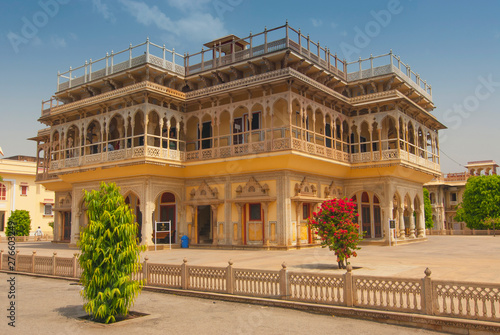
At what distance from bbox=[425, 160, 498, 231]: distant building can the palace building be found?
3263cm

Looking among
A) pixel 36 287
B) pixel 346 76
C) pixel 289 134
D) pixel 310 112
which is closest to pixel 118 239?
pixel 36 287

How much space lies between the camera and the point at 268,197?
22.4m

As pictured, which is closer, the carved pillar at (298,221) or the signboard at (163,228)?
the carved pillar at (298,221)

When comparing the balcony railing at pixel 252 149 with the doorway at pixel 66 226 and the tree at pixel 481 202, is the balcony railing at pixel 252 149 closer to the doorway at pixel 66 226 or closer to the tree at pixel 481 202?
the doorway at pixel 66 226

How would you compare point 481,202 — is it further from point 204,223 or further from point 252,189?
point 252,189

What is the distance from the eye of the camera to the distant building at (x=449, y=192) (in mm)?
58688

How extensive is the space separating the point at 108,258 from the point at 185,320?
2061mm

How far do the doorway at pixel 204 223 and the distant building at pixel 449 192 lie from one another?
40.7m

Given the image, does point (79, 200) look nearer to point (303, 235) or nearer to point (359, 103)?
point (303, 235)

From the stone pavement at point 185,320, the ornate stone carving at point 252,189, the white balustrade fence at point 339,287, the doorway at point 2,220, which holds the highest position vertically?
the ornate stone carving at point 252,189

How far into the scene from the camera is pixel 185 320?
28.7 ft

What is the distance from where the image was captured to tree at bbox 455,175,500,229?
4362cm

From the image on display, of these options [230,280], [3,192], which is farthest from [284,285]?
[3,192]

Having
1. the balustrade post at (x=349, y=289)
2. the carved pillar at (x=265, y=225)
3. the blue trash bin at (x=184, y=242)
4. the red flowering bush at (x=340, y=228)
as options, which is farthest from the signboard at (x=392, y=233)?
the balustrade post at (x=349, y=289)
